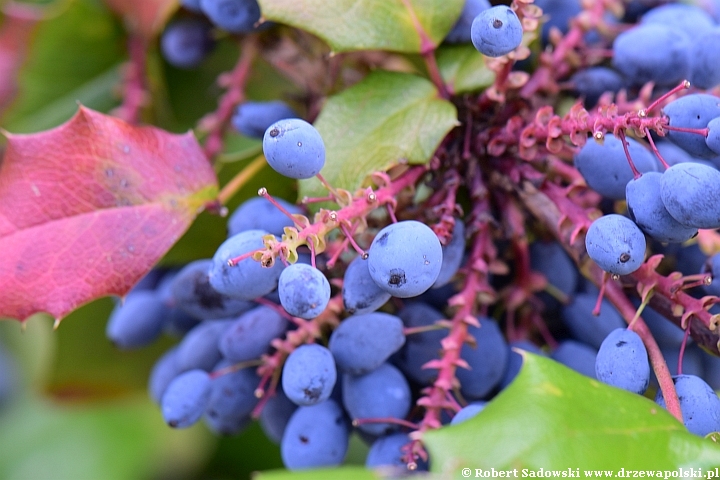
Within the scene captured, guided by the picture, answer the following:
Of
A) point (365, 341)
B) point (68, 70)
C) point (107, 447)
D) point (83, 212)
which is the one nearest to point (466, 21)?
point (365, 341)

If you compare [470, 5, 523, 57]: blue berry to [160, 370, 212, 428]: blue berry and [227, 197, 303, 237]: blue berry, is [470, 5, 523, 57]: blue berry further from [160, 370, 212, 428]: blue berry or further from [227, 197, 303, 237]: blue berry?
[160, 370, 212, 428]: blue berry

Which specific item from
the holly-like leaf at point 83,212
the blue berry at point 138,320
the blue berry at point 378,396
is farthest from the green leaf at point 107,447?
the blue berry at point 378,396

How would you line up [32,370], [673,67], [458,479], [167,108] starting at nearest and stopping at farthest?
[458,479]
[673,67]
[167,108]
[32,370]

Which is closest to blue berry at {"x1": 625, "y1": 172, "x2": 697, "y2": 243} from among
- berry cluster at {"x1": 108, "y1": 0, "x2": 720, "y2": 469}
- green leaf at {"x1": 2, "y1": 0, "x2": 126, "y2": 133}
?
berry cluster at {"x1": 108, "y1": 0, "x2": 720, "y2": 469}

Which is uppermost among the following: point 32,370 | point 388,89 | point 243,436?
point 388,89

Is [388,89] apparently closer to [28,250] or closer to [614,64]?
[614,64]

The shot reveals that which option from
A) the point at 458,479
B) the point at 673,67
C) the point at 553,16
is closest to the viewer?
the point at 458,479

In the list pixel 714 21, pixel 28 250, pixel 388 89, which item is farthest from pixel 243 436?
pixel 714 21
